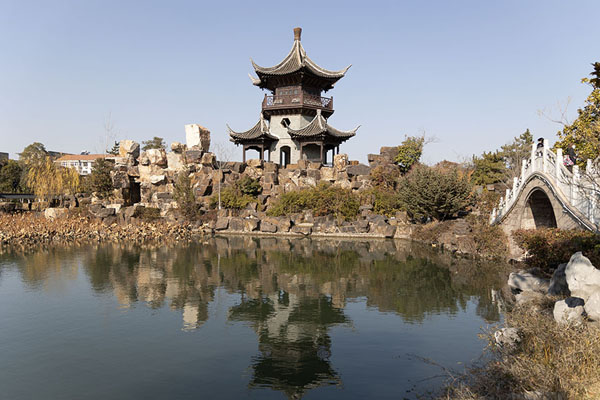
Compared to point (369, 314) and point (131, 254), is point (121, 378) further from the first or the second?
point (131, 254)

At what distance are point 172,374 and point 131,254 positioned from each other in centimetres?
1411

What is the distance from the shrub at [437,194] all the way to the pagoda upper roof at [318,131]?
10525 millimetres

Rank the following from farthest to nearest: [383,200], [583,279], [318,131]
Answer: [318,131] < [383,200] < [583,279]

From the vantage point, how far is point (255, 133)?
3650 cm

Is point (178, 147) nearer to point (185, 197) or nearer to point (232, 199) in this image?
→ point (185, 197)

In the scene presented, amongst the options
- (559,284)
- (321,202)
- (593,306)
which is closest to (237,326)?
(593,306)

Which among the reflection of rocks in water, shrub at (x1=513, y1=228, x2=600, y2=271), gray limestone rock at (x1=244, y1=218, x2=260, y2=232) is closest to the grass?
the reflection of rocks in water

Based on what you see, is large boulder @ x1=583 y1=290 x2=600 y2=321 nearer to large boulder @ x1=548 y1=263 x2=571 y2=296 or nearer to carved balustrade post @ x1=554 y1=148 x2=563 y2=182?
large boulder @ x1=548 y1=263 x2=571 y2=296

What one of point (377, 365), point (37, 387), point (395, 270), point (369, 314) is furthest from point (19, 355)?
point (395, 270)

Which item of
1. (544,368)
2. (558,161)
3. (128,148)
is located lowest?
(544,368)

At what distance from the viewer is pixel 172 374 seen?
717 centimetres

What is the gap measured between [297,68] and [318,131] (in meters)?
5.60

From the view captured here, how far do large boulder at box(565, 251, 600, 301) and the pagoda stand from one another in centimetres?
2664

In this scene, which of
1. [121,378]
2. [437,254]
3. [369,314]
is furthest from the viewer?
[437,254]
